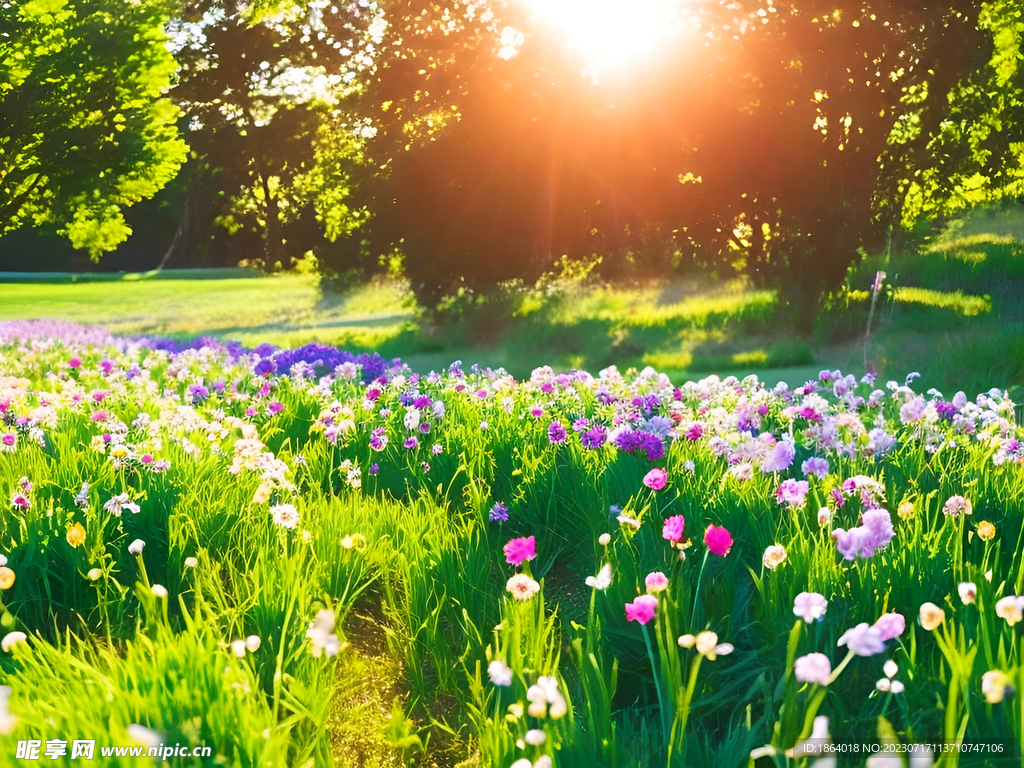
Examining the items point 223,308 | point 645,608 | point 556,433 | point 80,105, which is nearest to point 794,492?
point 645,608

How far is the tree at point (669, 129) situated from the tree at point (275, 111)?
4.19ft

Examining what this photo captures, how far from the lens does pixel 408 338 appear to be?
13.2m

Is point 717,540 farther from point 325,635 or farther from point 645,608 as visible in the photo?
point 325,635

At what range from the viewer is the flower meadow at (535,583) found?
159 centimetres

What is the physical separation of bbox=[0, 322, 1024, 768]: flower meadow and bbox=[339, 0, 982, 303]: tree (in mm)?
7373

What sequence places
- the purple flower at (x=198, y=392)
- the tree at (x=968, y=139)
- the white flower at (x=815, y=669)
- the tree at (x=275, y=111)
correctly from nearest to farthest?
1. the white flower at (x=815, y=669)
2. the purple flower at (x=198, y=392)
3. the tree at (x=968, y=139)
4. the tree at (x=275, y=111)

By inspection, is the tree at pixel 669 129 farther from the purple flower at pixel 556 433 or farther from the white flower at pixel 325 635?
the white flower at pixel 325 635

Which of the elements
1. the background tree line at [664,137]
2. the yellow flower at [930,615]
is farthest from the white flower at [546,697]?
the background tree line at [664,137]

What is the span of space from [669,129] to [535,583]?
10308 millimetres

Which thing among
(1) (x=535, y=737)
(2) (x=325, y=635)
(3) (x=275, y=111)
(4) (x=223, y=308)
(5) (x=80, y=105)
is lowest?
(1) (x=535, y=737)

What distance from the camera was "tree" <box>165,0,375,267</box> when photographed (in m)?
12.9

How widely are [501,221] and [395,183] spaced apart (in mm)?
1657

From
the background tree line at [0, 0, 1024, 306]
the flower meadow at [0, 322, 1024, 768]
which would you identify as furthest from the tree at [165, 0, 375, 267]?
the flower meadow at [0, 322, 1024, 768]

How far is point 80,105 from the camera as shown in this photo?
15336mm
